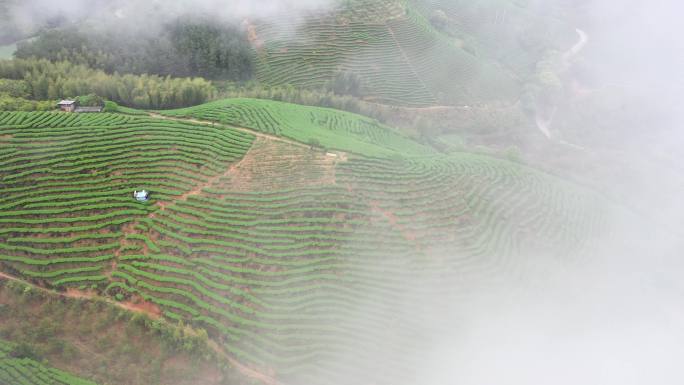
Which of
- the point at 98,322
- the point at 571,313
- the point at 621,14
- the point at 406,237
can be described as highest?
the point at 621,14

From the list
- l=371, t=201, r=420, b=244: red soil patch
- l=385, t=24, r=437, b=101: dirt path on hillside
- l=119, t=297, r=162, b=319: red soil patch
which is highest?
l=385, t=24, r=437, b=101: dirt path on hillside

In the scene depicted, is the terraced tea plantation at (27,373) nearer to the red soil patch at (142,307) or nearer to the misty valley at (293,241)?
the misty valley at (293,241)

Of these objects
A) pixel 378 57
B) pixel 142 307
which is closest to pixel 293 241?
pixel 142 307

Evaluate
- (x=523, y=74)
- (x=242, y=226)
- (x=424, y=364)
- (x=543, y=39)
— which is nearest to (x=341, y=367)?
(x=424, y=364)

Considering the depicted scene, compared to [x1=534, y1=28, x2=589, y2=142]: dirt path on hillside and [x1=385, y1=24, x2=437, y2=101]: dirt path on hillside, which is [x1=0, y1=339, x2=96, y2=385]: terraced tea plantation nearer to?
[x1=385, y1=24, x2=437, y2=101]: dirt path on hillside

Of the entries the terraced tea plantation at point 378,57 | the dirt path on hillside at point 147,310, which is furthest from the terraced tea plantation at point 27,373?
the terraced tea plantation at point 378,57

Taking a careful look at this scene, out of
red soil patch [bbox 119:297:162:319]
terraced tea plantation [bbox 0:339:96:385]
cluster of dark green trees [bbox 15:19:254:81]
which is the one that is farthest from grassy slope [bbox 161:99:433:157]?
terraced tea plantation [bbox 0:339:96:385]

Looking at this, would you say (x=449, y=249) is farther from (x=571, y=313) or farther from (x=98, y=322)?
(x=98, y=322)
